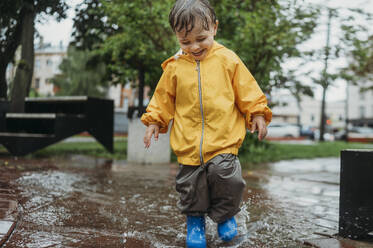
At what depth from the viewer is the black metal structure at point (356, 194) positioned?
7.79 feet

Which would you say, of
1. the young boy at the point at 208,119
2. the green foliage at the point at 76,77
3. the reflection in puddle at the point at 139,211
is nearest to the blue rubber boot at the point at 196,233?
the young boy at the point at 208,119

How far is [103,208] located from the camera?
10.4ft

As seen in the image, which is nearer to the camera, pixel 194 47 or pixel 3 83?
pixel 194 47

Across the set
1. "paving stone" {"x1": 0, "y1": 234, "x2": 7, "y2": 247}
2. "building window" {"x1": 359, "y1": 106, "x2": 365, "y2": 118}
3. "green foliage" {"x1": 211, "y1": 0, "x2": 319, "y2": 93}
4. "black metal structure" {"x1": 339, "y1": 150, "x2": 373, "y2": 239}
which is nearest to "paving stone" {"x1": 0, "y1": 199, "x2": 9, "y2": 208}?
"paving stone" {"x1": 0, "y1": 234, "x2": 7, "y2": 247}

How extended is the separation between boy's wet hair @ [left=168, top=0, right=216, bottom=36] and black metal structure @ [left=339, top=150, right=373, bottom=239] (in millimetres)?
1259

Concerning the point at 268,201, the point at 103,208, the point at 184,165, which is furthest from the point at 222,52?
the point at 268,201

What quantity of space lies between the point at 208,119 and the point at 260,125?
0.31 m

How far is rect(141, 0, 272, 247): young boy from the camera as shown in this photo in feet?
7.10

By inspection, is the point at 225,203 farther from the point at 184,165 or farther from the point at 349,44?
the point at 349,44

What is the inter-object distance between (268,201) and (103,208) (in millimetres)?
1622

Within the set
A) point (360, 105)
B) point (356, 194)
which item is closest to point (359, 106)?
point (360, 105)

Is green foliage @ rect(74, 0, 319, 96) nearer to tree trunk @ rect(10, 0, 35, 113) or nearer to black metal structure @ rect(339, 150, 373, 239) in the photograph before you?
tree trunk @ rect(10, 0, 35, 113)

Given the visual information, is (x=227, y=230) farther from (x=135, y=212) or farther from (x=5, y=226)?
(x=5, y=226)

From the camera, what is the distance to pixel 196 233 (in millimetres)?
2211
